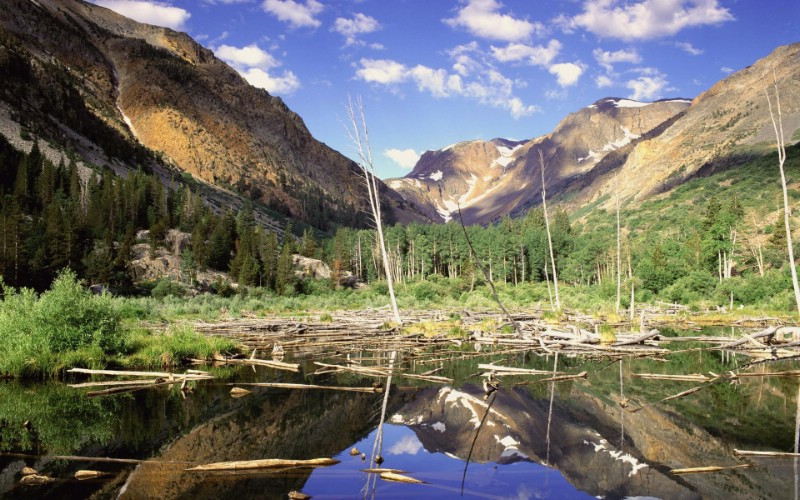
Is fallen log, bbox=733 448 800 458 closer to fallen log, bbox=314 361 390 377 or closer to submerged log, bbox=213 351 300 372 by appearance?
fallen log, bbox=314 361 390 377

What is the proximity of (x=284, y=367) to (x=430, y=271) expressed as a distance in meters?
77.3

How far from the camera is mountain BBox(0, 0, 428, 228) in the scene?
100 metres

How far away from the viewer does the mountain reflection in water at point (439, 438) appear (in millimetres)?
7629

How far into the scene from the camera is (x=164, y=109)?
147 m

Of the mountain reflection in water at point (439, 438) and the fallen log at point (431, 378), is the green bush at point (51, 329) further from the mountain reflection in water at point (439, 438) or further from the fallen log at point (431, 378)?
the fallen log at point (431, 378)

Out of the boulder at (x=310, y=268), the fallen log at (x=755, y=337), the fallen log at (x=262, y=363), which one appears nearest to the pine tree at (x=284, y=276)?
the boulder at (x=310, y=268)

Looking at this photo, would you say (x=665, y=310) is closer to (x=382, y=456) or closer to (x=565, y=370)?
(x=565, y=370)

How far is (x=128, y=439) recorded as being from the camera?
982 centimetres

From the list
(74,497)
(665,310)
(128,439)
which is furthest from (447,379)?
(665,310)

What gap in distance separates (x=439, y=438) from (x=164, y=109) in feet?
521

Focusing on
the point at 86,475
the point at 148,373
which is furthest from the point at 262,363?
the point at 86,475

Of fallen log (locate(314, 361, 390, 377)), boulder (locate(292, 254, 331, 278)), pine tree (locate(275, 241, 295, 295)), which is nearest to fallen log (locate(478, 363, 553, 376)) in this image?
fallen log (locate(314, 361, 390, 377))

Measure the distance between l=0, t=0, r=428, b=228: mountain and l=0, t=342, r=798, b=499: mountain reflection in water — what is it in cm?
9322

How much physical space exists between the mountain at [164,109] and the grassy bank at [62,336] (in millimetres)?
85849
